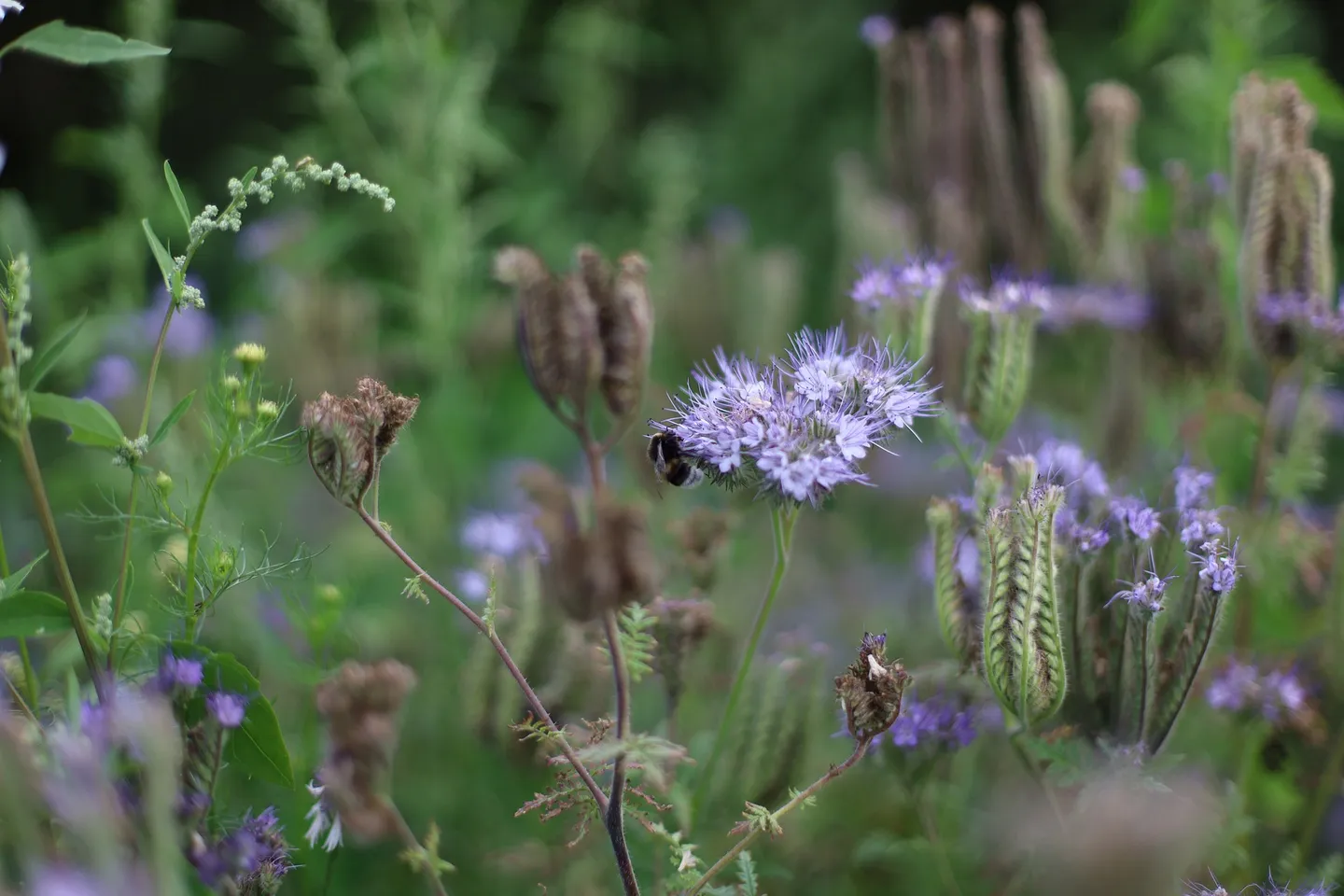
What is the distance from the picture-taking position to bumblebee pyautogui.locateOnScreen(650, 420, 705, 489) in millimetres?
1140

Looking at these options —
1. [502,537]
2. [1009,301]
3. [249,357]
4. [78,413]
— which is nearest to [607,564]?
[249,357]

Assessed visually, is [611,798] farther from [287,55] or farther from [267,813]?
[287,55]

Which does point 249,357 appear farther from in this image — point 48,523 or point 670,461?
point 670,461

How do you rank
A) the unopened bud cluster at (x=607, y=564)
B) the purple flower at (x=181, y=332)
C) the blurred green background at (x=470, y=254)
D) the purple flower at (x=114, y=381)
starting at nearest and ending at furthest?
the unopened bud cluster at (x=607, y=564) < the blurred green background at (x=470, y=254) < the purple flower at (x=114, y=381) < the purple flower at (x=181, y=332)

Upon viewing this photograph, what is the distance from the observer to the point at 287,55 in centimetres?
379

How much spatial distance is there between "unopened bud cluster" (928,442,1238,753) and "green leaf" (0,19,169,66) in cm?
82

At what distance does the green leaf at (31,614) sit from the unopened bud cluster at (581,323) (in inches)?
22.8

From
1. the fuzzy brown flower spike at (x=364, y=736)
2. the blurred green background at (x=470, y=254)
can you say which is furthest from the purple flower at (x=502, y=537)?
the fuzzy brown flower spike at (x=364, y=736)

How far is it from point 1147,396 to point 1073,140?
220cm

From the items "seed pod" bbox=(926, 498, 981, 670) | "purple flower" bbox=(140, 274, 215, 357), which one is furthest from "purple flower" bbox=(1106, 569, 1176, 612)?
"purple flower" bbox=(140, 274, 215, 357)

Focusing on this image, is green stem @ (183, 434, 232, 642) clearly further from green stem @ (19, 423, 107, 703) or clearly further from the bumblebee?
the bumblebee

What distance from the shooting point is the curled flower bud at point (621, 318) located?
132 cm

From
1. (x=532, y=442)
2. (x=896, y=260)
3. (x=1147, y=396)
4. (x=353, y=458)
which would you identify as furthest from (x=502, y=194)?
(x=353, y=458)

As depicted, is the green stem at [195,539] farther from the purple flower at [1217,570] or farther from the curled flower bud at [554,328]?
the purple flower at [1217,570]
